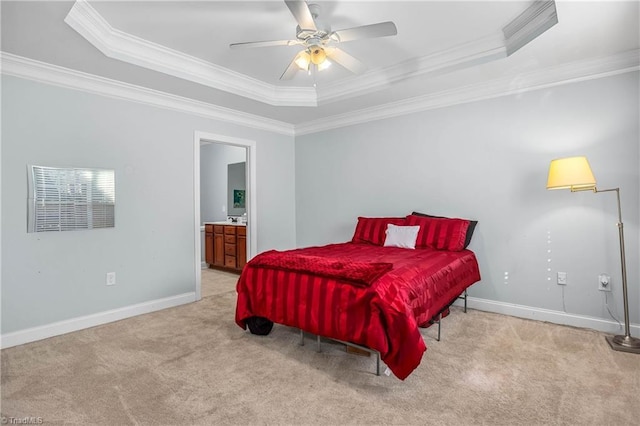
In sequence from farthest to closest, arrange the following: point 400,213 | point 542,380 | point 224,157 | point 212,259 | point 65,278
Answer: point 224,157
point 212,259
point 400,213
point 65,278
point 542,380

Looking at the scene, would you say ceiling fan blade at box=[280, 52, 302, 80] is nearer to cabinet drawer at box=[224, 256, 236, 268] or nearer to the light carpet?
the light carpet

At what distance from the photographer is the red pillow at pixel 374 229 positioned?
12.6 ft

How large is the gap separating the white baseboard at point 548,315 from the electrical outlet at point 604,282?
28 centimetres

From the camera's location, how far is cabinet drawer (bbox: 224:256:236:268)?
5475 mm

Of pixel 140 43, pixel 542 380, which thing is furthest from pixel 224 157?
pixel 542 380

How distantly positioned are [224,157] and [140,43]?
3812 millimetres

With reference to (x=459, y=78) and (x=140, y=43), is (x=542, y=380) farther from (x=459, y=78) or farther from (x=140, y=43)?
(x=140, y=43)

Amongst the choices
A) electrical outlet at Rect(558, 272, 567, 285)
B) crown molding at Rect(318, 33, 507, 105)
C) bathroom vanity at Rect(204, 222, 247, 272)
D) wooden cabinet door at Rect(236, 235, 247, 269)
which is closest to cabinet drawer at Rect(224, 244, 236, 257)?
bathroom vanity at Rect(204, 222, 247, 272)

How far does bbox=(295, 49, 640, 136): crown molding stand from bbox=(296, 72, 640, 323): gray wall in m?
0.07

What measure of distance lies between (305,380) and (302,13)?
2.28 m

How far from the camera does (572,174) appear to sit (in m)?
2.65

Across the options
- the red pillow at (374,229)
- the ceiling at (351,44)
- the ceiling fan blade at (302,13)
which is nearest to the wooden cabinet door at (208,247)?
the ceiling at (351,44)

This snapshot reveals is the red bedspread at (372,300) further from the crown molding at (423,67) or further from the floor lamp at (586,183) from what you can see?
the crown molding at (423,67)

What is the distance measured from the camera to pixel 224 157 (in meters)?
6.62
